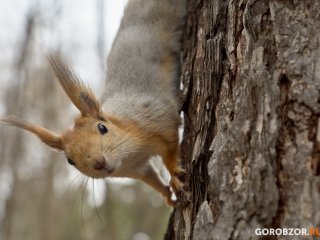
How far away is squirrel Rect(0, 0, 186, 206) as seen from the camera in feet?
9.34

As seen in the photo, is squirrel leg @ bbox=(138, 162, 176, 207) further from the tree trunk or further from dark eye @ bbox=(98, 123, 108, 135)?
the tree trunk

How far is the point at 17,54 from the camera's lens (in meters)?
6.80

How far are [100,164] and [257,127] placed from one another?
114 cm

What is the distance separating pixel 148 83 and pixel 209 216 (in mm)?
1629

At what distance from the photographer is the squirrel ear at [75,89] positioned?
278 centimetres

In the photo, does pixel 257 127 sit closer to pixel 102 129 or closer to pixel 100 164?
pixel 100 164

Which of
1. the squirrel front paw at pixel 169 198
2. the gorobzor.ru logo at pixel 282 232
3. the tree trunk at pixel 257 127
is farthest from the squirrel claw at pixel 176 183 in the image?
the gorobzor.ru logo at pixel 282 232

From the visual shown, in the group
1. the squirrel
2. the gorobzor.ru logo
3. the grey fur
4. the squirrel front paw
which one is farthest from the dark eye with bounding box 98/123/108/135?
the gorobzor.ru logo

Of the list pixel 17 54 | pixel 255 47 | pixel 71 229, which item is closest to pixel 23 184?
pixel 71 229

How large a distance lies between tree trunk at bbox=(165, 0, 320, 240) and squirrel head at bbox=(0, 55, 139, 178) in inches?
23.9

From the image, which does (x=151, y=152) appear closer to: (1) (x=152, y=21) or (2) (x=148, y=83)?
(2) (x=148, y=83)

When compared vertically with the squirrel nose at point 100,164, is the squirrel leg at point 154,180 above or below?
below

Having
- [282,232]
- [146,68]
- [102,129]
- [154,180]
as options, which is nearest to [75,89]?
[102,129]

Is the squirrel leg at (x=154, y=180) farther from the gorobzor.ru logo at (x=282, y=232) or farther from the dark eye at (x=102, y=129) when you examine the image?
the gorobzor.ru logo at (x=282, y=232)
